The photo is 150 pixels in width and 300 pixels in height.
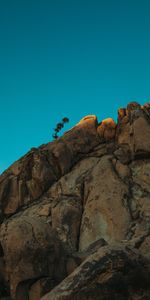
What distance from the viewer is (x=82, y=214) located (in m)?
29.4

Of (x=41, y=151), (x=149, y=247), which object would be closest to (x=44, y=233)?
(x=149, y=247)

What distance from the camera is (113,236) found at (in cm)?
2656

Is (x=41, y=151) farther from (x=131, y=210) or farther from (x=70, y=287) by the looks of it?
(x=70, y=287)

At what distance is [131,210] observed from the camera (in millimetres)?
27391

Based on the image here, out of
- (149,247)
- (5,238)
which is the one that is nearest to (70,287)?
(5,238)

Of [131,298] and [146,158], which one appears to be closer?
[131,298]

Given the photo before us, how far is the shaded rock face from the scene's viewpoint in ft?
34.4

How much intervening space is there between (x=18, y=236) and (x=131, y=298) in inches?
245

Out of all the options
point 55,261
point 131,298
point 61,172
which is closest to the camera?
point 131,298

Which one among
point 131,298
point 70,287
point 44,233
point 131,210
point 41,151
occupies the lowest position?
point 131,298

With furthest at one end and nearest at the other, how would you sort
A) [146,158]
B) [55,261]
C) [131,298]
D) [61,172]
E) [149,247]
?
[61,172] → [146,158] → [149,247] → [55,261] → [131,298]

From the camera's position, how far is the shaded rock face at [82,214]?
10500 millimetres

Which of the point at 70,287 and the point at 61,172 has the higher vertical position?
the point at 61,172

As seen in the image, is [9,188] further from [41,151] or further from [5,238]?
[5,238]
